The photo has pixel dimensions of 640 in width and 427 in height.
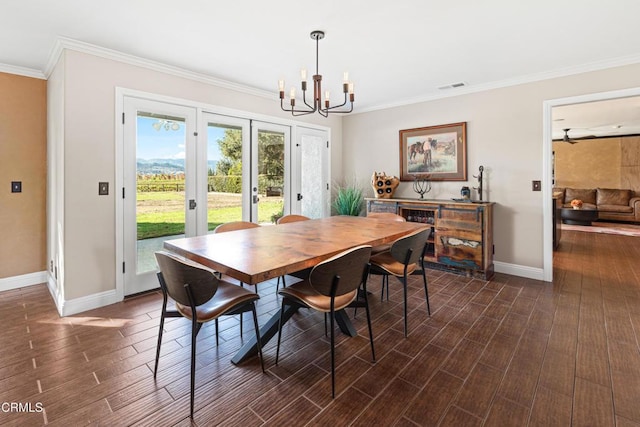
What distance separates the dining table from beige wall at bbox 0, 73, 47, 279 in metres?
2.62

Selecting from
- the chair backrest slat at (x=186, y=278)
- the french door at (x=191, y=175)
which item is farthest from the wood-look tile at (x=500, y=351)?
the french door at (x=191, y=175)

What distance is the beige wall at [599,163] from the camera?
Result: 844cm

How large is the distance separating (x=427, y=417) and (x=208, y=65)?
367 cm

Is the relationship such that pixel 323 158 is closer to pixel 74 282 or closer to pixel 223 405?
pixel 74 282

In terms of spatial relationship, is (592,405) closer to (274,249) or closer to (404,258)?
(404,258)

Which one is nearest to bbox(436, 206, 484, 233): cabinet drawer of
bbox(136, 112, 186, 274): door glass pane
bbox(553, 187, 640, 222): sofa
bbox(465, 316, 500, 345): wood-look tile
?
bbox(465, 316, 500, 345): wood-look tile

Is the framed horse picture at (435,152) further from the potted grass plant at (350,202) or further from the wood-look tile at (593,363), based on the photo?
the wood-look tile at (593,363)

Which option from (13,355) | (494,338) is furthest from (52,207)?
(494,338)

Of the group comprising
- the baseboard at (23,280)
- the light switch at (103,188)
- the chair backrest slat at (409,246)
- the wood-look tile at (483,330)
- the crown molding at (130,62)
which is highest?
the crown molding at (130,62)

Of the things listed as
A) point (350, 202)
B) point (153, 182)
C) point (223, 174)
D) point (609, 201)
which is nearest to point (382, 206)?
point (350, 202)

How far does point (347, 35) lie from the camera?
273cm

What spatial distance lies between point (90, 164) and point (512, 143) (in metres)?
4.73

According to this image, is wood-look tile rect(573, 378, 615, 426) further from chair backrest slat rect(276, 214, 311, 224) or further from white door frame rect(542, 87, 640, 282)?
chair backrest slat rect(276, 214, 311, 224)

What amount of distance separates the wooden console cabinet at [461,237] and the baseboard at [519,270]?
194 mm
